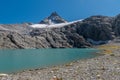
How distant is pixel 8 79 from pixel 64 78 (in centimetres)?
554

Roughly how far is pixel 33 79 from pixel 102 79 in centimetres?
676

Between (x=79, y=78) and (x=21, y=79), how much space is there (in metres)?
5.75

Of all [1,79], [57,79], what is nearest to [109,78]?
[57,79]

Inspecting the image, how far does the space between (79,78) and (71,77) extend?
1273mm

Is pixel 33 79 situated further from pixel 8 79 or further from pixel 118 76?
pixel 118 76

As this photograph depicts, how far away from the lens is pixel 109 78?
86.3 feet

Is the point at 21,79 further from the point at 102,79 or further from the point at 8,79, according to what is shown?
the point at 102,79

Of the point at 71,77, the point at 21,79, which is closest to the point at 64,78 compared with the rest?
the point at 71,77

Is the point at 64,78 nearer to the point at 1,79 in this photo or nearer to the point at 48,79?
the point at 48,79

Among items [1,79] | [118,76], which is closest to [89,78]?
[118,76]

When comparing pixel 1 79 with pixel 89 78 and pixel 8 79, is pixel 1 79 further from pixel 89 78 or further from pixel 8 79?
pixel 89 78

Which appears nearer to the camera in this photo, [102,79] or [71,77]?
[102,79]

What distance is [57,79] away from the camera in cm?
2647

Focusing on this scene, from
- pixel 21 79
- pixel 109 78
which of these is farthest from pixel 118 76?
pixel 21 79
